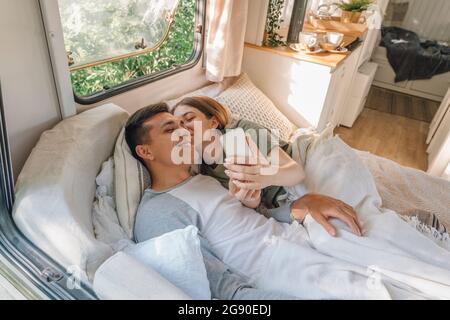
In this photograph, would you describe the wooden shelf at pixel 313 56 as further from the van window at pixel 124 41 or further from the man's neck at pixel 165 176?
the man's neck at pixel 165 176

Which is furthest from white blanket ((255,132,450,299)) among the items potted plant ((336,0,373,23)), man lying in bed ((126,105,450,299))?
potted plant ((336,0,373,23))

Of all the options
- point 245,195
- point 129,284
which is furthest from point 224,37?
point 129,284

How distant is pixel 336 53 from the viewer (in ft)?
6.95

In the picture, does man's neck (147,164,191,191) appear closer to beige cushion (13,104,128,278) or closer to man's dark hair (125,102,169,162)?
man's dark hair (125,102,169,162)

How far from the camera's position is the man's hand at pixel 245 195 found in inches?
42.4

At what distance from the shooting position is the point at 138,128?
41.4 inches

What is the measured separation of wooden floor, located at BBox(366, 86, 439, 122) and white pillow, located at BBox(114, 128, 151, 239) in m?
3.51

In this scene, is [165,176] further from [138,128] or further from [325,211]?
[325,211]

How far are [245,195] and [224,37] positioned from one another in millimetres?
954

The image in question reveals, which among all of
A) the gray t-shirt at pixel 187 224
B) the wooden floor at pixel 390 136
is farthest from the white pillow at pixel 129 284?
the wooden floor at pixel 390 136

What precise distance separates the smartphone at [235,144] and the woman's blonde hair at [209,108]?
0.29 feet

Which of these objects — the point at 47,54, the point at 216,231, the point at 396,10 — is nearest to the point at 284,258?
the point at 216,231

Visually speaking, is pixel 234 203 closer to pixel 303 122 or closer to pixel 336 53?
pixel 303 122

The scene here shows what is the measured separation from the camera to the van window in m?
1.14
